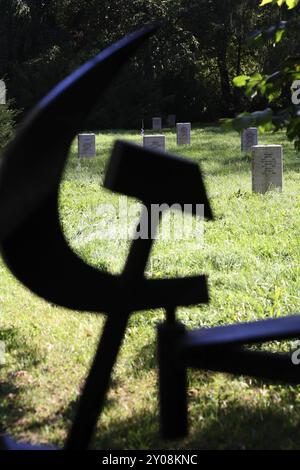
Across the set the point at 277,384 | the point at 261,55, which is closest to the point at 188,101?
the point at 261,55

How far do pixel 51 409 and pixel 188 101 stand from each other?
31.6m

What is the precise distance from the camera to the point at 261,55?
103 feet

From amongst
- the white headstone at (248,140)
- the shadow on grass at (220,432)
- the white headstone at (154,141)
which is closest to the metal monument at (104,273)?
the shadow on grass at (220,432)

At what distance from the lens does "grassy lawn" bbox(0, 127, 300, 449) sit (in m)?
3.26

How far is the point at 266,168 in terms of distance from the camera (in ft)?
32.4

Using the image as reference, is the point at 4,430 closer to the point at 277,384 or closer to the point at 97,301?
the point at 97,301

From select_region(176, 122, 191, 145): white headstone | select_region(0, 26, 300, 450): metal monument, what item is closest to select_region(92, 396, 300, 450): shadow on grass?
select_region(0, 26, 300, 450): metal monument

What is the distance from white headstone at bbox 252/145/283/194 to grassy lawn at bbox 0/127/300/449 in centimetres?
147

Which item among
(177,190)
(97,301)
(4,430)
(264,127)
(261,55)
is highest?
(261,55)

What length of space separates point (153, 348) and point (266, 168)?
238 inches

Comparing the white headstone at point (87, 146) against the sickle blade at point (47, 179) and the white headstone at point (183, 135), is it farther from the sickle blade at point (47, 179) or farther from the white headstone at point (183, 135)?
the sickle blade at point (47, 179)

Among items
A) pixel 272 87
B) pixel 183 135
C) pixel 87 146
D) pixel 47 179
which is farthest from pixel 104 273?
pixel 183 135

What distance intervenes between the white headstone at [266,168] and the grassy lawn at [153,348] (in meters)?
1.47

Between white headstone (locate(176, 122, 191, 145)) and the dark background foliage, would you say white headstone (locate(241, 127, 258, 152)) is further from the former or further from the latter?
the dark background foliage
